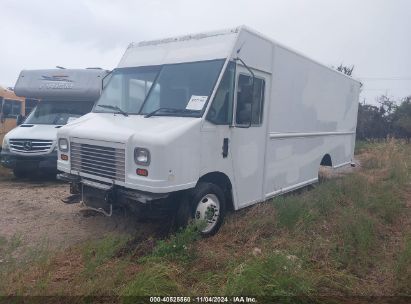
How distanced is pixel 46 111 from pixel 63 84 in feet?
2.90

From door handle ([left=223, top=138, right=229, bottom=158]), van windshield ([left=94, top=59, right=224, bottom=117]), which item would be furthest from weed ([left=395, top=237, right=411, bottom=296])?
van windshield ([left=94, top=59, right=224, bottom=117])

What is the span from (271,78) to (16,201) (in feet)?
17.5

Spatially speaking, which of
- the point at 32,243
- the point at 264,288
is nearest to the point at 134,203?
the point at 32,243

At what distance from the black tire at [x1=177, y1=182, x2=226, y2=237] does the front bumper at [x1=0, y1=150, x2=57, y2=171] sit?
504 cm

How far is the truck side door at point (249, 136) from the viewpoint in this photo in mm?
5559

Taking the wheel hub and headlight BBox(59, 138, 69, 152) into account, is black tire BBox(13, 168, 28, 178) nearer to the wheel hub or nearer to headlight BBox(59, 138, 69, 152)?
headlight BBox(59, 138, 69, 152)

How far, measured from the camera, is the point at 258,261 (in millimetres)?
4031

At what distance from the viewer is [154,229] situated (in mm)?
5695

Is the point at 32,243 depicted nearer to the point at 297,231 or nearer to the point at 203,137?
the point at 203,137

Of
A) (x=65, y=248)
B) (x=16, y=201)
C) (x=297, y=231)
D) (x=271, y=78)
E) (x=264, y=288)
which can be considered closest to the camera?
(x=264, y=288)

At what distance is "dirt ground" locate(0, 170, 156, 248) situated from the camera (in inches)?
212

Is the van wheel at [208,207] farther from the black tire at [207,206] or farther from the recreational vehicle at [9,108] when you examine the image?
the recreational vehicle at [9,108]

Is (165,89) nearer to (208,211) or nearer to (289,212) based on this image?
(208,211)

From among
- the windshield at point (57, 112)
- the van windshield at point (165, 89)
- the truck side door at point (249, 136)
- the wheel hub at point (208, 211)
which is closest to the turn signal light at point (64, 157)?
the van windshield at point (165, 89)
